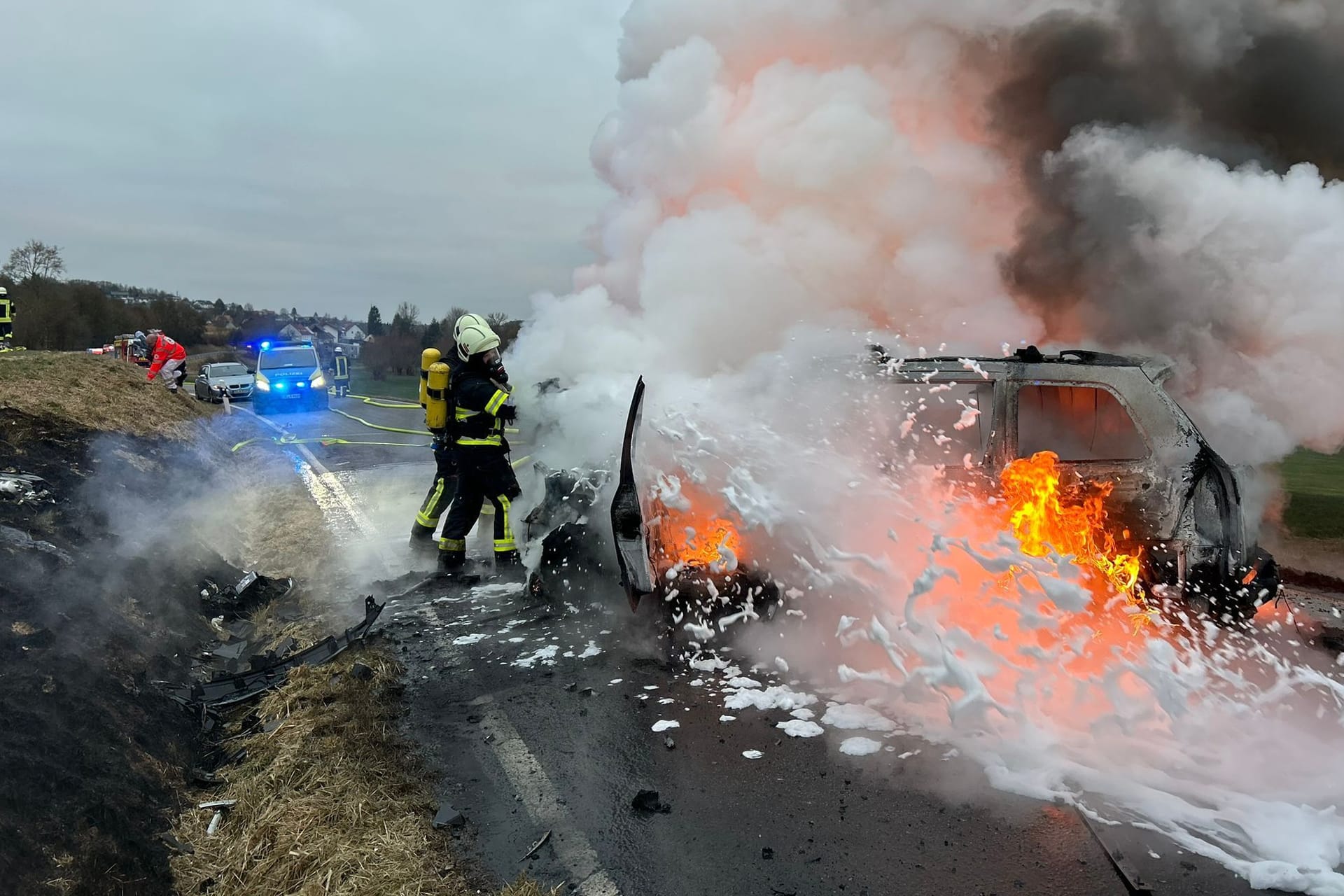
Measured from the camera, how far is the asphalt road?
9.10 feet

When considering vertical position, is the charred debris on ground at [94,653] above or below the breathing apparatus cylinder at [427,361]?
below

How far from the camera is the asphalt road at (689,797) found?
277cm

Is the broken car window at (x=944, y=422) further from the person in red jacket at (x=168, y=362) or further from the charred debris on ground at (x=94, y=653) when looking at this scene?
the person in red jacket at (x=168, y=362)

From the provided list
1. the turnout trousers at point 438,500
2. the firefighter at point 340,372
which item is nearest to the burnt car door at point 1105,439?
the turnout trousers at point 438,500

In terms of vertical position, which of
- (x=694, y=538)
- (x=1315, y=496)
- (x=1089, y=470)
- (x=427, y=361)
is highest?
(x=427, y=361)

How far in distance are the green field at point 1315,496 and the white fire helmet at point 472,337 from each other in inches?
292

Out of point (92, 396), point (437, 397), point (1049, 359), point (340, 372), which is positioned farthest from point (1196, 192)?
point (340, 372)

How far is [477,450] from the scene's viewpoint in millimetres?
6496

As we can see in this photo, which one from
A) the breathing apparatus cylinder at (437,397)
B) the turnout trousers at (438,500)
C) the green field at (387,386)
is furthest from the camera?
the green field at (387,386)

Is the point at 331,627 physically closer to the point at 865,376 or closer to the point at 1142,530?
the point at 865,376

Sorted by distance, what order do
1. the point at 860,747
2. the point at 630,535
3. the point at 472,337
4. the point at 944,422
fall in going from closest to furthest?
the point at 860,747 → the point at 630,535 → the point at 944,422 → the point at 472,337

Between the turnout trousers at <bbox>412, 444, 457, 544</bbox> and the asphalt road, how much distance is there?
211 centimetres

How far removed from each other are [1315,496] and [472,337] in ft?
33.7

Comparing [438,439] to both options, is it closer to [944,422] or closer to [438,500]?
[438,500]
